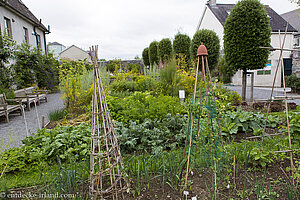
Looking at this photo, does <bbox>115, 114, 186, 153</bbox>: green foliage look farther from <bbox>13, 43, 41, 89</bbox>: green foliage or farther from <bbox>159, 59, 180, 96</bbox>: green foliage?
<bbox>13, 43, 41, 89</bbox>: green foliage

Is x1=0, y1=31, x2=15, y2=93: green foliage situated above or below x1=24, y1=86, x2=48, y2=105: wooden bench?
above

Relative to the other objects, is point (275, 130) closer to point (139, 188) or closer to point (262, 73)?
point (139, 188)

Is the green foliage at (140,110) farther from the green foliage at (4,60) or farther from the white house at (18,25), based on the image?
Result: the white house at (18,25)

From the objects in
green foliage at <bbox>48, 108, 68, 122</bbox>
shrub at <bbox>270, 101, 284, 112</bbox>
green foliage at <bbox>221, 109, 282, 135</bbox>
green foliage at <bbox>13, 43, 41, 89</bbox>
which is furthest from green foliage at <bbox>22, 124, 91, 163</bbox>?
green foliage at <bbox>13, 43, 41, 89</bbox>

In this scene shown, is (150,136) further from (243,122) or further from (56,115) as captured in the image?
(56,115)

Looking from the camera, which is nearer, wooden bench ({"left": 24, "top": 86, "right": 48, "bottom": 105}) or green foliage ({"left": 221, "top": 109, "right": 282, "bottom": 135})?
green foliage ({"left": 221, "top": 109, "right": 282, "bottom": 135})

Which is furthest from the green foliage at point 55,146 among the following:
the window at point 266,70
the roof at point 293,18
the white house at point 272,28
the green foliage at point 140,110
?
the roof at point 293,18

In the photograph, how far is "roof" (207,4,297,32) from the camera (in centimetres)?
1658

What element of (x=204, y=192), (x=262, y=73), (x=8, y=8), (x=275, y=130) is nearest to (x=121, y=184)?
(x=204, y=192)

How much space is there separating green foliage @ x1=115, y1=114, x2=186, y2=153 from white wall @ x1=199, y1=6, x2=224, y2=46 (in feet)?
50.7

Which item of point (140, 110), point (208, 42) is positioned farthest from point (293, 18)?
point (140, 110)

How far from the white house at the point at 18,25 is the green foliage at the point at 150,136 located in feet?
30.2

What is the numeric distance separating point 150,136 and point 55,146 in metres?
1.45

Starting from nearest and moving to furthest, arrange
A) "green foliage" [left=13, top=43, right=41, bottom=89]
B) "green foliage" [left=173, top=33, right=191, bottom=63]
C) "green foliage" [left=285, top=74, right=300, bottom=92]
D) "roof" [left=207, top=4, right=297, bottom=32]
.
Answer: "green foliage" [left=13, top=43, right=41, bottom=89], "green foliage" [left=285, top=74, right=300, bottom=92], "green foliage" [left=173, top=33, right=191, bottom=63], "roof" [left=207, top=4, right=297, bottom=32]
